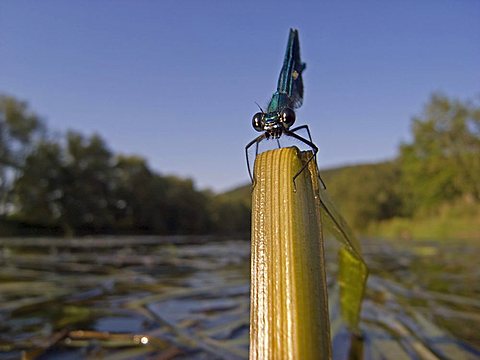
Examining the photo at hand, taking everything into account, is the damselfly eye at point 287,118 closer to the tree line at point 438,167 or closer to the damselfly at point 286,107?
the damselfly at point 286,107

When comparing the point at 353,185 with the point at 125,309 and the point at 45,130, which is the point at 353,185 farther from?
the point at 125,309

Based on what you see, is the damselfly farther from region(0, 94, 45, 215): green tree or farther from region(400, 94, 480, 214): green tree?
region(400, 94, 480, 214): green tree

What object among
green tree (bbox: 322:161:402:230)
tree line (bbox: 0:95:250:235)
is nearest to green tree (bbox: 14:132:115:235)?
tree line (bbox: 0:95:250:235)

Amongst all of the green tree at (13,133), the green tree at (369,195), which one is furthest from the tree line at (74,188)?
the green tree at (369,195)

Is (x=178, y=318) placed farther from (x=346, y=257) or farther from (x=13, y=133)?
(x=13, y=133)

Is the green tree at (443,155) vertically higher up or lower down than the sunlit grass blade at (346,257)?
higher up

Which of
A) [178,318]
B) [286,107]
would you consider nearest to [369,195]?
[178,318]

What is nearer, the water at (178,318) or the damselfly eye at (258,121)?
the damselfly eye at (258,121)
